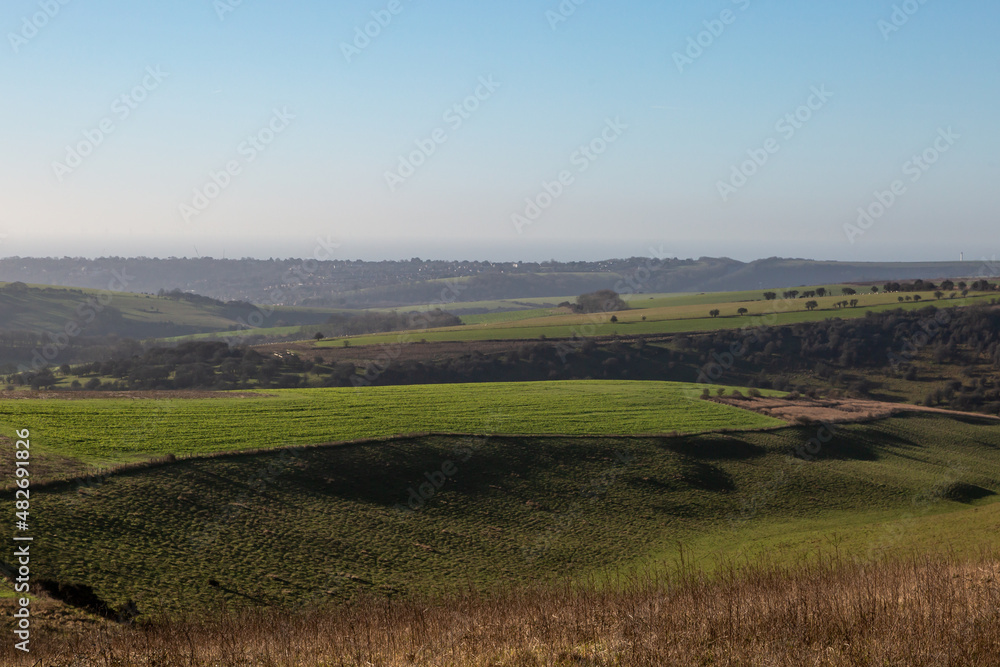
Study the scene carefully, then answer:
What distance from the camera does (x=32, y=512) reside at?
22.7 meters

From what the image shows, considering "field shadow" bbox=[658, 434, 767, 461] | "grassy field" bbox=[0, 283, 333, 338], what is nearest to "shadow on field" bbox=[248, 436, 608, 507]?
"field shadow" bbox=[658, 434, 767, 461]

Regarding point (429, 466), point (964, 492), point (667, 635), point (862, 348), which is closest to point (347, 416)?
point (429, 466)

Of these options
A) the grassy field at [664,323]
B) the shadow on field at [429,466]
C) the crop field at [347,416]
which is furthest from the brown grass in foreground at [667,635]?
the grassy field at [664,323]

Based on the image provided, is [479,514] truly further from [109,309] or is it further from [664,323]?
[109,309]

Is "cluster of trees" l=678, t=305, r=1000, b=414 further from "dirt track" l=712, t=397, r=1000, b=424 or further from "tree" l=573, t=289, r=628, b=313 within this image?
"tree" l=573, t=289, r=628, b=313

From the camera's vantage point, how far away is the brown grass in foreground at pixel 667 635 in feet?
28.7

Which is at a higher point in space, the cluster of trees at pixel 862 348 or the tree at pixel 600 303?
the tree at pixel 600 303

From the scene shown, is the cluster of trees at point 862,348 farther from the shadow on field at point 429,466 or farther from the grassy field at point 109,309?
the grassy field at point 109,309

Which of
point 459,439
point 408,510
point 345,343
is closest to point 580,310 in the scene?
point 345,343

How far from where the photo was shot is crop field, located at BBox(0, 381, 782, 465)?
33.1m

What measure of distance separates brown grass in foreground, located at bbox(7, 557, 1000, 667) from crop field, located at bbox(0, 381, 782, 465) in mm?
22077

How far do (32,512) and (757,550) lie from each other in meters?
26.8

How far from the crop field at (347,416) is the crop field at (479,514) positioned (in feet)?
7.55

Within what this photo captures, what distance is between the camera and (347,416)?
144 feet
